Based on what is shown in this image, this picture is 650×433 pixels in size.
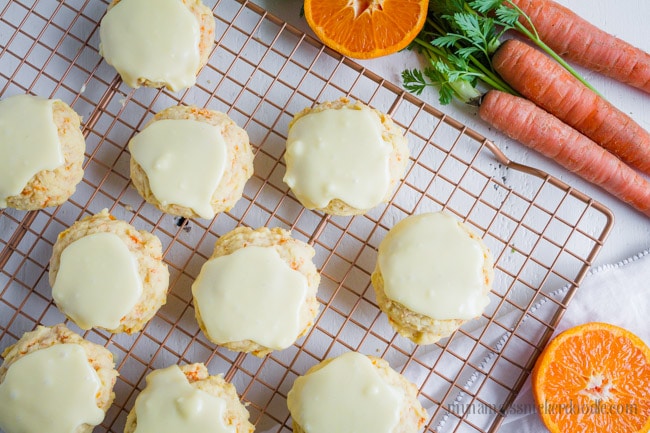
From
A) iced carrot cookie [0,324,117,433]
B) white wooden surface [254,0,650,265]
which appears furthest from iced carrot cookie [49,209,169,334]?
white wooden surface [254,0,650,265]

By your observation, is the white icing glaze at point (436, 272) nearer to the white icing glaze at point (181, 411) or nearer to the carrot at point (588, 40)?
the white icing glaze at point (181, 411)

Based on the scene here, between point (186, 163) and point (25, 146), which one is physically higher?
point (186, 163)

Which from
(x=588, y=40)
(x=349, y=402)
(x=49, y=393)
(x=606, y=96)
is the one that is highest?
(x=588, y=40)

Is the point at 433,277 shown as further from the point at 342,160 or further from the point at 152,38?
the point at 152,38

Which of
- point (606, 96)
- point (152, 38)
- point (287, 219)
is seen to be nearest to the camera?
point (152, 38)

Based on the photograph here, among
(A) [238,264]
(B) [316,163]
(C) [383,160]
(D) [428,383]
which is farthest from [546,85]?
(A) [238,264]

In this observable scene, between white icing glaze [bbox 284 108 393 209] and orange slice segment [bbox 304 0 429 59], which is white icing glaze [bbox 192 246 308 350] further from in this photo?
orange slice segment [bbox 304 0 429 59]

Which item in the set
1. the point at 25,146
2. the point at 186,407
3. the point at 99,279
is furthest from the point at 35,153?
the point at 186,407
